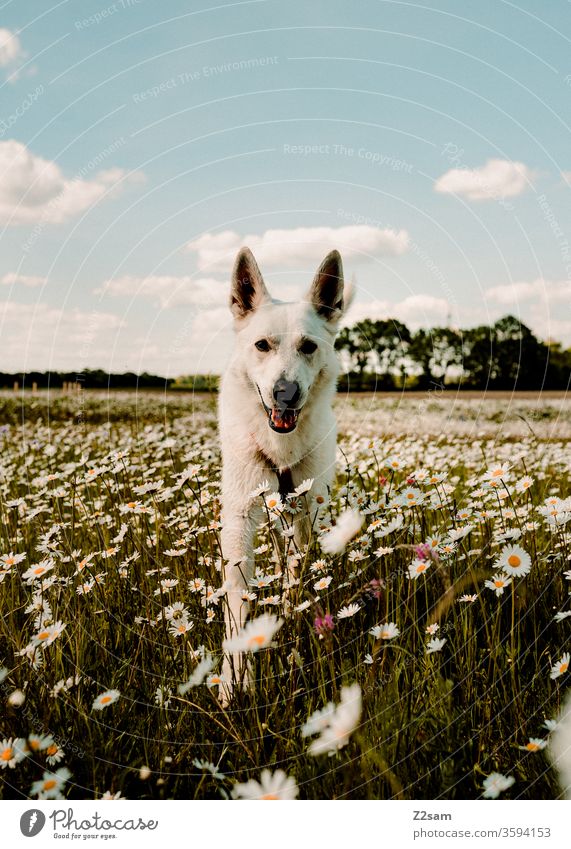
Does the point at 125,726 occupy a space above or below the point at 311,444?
below

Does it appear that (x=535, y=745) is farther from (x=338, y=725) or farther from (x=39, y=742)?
(x=39, y=742)

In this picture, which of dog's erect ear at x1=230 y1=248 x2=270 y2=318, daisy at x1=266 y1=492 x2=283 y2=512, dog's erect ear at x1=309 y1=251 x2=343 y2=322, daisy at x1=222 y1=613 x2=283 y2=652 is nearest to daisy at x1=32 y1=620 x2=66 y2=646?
daisy at x1=222 y1=613 x2=283 y2=652

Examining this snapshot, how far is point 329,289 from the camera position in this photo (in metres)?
5.00

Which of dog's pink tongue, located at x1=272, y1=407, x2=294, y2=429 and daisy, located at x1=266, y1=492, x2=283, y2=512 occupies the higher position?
dog's pink tongue, located at x1=272, y1=407, x2=294, y2=429

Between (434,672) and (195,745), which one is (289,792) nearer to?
(195,745)

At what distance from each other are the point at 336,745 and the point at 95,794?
4.22 feet

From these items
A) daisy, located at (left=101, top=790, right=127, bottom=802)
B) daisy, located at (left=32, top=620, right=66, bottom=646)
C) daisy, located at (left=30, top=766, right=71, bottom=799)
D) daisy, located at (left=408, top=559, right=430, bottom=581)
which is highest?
daisy, located at (left=408, top=559, right=430, bottom=581)

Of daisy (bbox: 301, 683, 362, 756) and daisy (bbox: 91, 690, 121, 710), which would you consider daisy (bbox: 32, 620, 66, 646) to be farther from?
daisy (bbox: 301, 683, 362, 756)

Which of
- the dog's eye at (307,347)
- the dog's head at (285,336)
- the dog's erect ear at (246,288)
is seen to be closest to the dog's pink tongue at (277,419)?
the dog's head at (285,336)

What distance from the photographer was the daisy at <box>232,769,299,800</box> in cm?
254

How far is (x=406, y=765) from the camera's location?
264cm

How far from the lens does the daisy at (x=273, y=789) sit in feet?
8.33

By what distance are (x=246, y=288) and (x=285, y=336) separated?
24.8 inches
